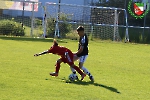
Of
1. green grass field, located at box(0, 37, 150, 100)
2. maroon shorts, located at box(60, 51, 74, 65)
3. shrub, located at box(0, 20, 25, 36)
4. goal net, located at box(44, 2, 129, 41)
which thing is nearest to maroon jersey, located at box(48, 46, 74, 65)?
maroon shorts, located at box(60, 51, 74, 65)

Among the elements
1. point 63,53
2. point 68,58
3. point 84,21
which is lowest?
point 68,58

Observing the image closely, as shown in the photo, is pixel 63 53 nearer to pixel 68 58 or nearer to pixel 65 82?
pixel 68 58

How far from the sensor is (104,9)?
27531 millimetres

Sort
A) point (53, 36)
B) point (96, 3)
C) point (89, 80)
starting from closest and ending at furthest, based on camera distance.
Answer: point (89, 80) < point (53, 36) < point (96, 3)

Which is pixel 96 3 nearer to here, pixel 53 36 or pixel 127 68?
pixel 53 36

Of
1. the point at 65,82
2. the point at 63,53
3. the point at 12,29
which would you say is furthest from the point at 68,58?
the point at 12,29

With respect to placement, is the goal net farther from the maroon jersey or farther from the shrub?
the maroon jersey

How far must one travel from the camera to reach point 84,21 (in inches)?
1089

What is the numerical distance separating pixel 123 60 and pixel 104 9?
472 inches

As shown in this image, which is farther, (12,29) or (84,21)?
(84,21)

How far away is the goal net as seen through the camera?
26.3 meters

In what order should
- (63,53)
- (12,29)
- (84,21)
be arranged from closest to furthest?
(63,53) < (12,29) < (84,21)

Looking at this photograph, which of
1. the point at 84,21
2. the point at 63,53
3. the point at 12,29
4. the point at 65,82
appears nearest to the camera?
the point at 65,82

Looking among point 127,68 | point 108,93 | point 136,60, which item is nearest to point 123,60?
point 136,60
